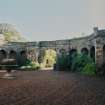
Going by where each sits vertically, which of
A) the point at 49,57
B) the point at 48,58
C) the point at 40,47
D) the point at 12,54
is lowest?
the point at 48,58

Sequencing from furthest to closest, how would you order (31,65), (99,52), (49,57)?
(49,57), (31,65), (99,52)

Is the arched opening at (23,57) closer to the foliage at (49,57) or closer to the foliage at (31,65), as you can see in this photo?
the foliage at (31,65)

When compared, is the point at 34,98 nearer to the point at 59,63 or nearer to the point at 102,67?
the point at 102,67

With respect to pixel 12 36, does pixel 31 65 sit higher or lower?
lower

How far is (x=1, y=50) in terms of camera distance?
32.8 m

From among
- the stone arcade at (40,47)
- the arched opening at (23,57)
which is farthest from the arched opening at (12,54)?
the arched opening at (23,57)

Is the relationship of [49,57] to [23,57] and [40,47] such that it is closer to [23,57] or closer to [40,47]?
[40,47]

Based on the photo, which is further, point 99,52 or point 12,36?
point 12,36

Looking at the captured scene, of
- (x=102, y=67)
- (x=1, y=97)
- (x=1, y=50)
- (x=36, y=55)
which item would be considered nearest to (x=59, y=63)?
(x=36, y=55)

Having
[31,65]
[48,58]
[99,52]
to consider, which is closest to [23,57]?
[31,65]

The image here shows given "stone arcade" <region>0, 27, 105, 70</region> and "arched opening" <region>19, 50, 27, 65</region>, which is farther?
"arched opening" <region>19, 50, 27, 65</region>

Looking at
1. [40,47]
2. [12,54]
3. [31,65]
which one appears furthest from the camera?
[12,54]

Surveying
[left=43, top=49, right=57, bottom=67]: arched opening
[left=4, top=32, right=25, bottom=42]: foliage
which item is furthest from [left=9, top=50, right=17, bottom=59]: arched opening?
[left=4, top=32, right=25, bottom=42]: foliage

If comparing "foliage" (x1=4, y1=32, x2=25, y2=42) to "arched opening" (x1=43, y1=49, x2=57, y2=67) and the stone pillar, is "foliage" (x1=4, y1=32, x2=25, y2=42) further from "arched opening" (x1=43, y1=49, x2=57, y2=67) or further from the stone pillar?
the stone pillar
